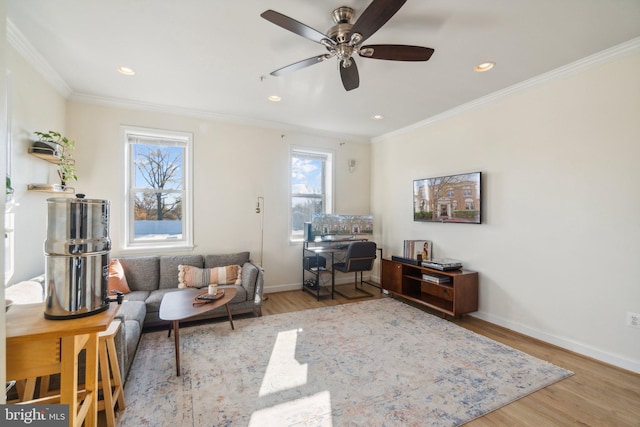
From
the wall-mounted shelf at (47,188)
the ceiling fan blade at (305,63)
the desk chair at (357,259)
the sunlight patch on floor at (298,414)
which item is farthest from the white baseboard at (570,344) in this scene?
the wall-mounted shelf at (47,188)

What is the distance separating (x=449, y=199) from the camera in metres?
3.66

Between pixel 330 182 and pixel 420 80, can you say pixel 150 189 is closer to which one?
pixel 330 182

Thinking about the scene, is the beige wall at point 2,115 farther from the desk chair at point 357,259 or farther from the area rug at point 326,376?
the desk chair at point 357,259

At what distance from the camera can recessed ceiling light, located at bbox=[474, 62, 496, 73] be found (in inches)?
100

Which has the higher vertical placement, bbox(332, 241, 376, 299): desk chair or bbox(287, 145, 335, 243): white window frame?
bbox(287, 145, 335, 243): white window frame

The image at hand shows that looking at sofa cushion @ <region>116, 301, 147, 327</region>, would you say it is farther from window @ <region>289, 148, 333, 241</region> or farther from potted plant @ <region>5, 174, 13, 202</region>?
window @ <region>289, 148, 333, 241</region>

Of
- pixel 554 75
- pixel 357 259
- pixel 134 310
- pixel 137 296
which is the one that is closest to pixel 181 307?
pixel 134 310

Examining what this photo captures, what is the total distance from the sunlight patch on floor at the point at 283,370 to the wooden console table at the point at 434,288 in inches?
73.5

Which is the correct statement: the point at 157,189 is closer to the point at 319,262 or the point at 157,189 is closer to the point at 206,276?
the point at 206,276

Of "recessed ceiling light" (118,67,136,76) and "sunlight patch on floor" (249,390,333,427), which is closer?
"sunlight patch on floor" (249,390,333,427)

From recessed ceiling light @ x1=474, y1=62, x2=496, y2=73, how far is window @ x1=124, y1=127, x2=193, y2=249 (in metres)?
3.53

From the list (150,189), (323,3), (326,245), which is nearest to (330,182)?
(326,245)

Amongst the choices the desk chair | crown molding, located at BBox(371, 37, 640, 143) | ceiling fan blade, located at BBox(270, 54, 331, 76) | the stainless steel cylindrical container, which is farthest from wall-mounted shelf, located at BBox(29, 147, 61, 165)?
crown molding, located at BBox(371, 37, 640, 143)

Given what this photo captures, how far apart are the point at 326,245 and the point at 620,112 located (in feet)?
11.6
